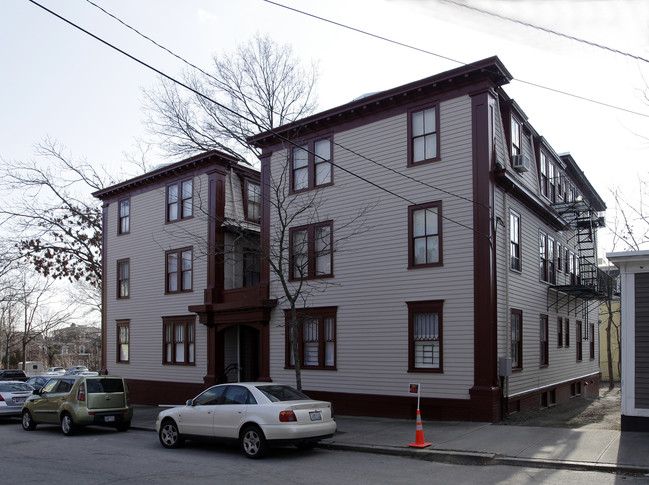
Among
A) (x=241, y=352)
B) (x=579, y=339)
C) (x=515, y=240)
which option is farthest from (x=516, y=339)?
(x=241, y=352)

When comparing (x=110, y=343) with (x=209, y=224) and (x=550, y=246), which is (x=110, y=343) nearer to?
(x=209, y=224)

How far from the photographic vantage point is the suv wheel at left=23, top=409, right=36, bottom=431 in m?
19.0

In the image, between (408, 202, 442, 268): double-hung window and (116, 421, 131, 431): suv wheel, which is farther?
(116, 421, 131, 431): suv wheel

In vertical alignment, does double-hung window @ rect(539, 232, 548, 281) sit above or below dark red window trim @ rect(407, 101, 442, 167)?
below

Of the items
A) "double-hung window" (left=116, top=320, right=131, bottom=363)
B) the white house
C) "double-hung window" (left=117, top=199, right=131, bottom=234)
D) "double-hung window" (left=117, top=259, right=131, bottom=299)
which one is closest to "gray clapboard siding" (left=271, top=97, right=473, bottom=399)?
the white house

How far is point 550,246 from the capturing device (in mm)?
23156

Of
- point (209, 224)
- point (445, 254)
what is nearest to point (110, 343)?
point (209, 224)

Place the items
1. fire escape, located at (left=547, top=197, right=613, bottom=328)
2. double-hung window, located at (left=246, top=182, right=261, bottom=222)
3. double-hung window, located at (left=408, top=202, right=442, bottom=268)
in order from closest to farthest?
double-hung window, located at (left=408, top=202, right=442, bottom=268)
fire escape, located at (left=547, top=197, right=613, bottom=328)
double-hung window, located at (left=246, top=182, right=261, bottom=222)

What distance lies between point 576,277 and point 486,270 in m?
12.2

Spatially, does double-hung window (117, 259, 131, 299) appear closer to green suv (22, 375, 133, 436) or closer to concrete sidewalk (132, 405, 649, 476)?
green suv (22, 375, 133, 436)

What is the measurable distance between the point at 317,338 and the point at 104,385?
6.67 m

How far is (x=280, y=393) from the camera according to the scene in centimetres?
1296

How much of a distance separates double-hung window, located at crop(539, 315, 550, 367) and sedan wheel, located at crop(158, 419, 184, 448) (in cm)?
1278

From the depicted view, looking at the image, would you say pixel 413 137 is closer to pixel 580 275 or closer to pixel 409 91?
pixel 409 91
